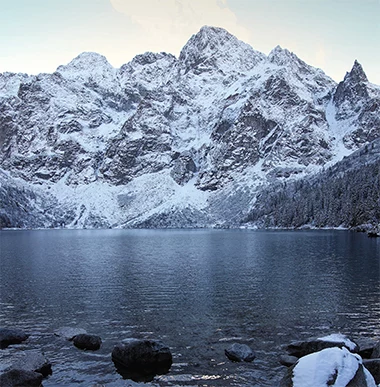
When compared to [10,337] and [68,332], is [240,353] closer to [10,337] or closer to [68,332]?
[68,332]

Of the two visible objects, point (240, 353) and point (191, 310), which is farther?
point (191, 310)

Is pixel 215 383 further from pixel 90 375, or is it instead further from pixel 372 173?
pixel 372 173

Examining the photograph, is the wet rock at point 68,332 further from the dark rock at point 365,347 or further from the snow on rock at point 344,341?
the dark rock at point 365,347

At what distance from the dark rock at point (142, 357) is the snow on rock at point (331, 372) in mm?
8451

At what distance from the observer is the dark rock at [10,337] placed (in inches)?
972

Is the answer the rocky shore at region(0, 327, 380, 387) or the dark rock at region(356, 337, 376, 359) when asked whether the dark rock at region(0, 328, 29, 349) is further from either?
the dark rock at region(356, 337, 376, 359)

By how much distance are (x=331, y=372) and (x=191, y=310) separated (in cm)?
2082

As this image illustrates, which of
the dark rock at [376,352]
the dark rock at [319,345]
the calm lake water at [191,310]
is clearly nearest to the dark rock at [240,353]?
the calm lake water at [191,310]

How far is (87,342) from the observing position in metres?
24.3

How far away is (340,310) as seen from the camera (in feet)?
110

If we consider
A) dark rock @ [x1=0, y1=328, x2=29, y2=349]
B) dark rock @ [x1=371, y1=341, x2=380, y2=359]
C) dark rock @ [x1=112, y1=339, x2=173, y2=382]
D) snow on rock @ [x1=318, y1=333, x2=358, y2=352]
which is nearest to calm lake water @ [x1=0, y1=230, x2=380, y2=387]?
dark rock @ [x1=112, y1=339, x2=173, y2=382]

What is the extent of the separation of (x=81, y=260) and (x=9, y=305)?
119 ft

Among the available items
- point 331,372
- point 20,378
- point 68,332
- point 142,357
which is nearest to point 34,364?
point 20,378

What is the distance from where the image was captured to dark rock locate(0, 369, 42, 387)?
57.8ft
